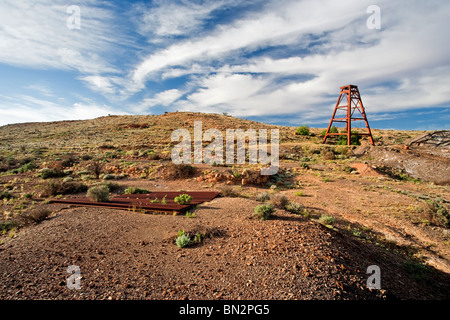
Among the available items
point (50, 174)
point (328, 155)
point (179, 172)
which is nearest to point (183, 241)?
point (179, 172)

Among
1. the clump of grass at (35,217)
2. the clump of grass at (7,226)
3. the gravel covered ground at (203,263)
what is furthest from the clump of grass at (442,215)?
the clump of grass at (7,226)

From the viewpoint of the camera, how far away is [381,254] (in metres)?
6.07

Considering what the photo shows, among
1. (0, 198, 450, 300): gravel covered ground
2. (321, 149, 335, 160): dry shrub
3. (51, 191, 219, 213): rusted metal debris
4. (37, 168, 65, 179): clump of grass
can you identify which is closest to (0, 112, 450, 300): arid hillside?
(0, 198, 450, 300): gravel covered ground

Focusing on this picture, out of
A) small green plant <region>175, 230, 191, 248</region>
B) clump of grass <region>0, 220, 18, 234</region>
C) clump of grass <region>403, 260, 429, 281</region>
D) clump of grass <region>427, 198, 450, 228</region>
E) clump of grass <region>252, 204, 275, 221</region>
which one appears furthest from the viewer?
clump of grass <region>427, 198, 450, 228</region>

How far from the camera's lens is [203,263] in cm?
470

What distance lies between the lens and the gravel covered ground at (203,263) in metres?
3.86

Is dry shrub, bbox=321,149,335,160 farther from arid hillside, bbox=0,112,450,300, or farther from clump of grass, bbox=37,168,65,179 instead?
clump of grass, bbox=37,168,65,179

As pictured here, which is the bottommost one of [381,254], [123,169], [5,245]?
[381,254]

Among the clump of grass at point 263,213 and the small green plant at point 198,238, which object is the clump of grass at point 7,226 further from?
the clump of grass at point 263,213

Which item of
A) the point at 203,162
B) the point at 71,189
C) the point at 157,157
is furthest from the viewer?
the point at 157,157

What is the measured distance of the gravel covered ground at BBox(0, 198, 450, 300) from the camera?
3.86m

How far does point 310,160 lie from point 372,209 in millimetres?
13575
